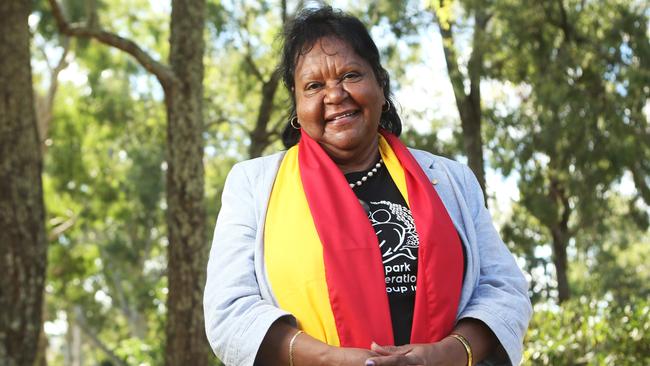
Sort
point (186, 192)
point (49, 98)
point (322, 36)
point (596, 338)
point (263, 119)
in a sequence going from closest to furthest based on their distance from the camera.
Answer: point (322, 36)
point (596, 338)
point (186, 192)
point (263, 119)
point (49, 98)

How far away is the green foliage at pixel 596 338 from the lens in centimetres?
675

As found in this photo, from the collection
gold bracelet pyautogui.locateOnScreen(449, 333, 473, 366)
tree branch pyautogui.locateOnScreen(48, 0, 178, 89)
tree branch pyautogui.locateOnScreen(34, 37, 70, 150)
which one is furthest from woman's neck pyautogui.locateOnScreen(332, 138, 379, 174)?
tree branch pyautogui.locateOnScreen(34, 37, 70, 150)

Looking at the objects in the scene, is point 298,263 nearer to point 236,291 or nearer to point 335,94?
point 236,291

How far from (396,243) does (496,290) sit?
12.1 inches

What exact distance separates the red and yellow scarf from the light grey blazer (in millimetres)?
53

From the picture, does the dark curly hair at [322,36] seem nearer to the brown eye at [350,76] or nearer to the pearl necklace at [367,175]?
the brown eye at [350,76]

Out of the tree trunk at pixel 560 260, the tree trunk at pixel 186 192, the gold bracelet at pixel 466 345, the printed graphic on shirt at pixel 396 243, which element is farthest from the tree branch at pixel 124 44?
the tree trunk at pixel 560 260

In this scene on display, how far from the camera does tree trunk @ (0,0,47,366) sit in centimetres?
738

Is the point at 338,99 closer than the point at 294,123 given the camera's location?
Yes

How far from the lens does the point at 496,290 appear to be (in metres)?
2.66

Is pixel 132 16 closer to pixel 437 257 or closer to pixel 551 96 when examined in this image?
pixel 551 96

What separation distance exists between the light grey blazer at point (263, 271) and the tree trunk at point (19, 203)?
506 cm

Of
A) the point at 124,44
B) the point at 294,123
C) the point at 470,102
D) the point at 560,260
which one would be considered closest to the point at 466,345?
the point at 294,123

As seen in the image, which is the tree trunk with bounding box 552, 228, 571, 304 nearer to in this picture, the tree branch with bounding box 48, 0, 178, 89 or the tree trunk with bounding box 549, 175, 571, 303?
the tree trunk with bounding box 549, 175, 571, 303
